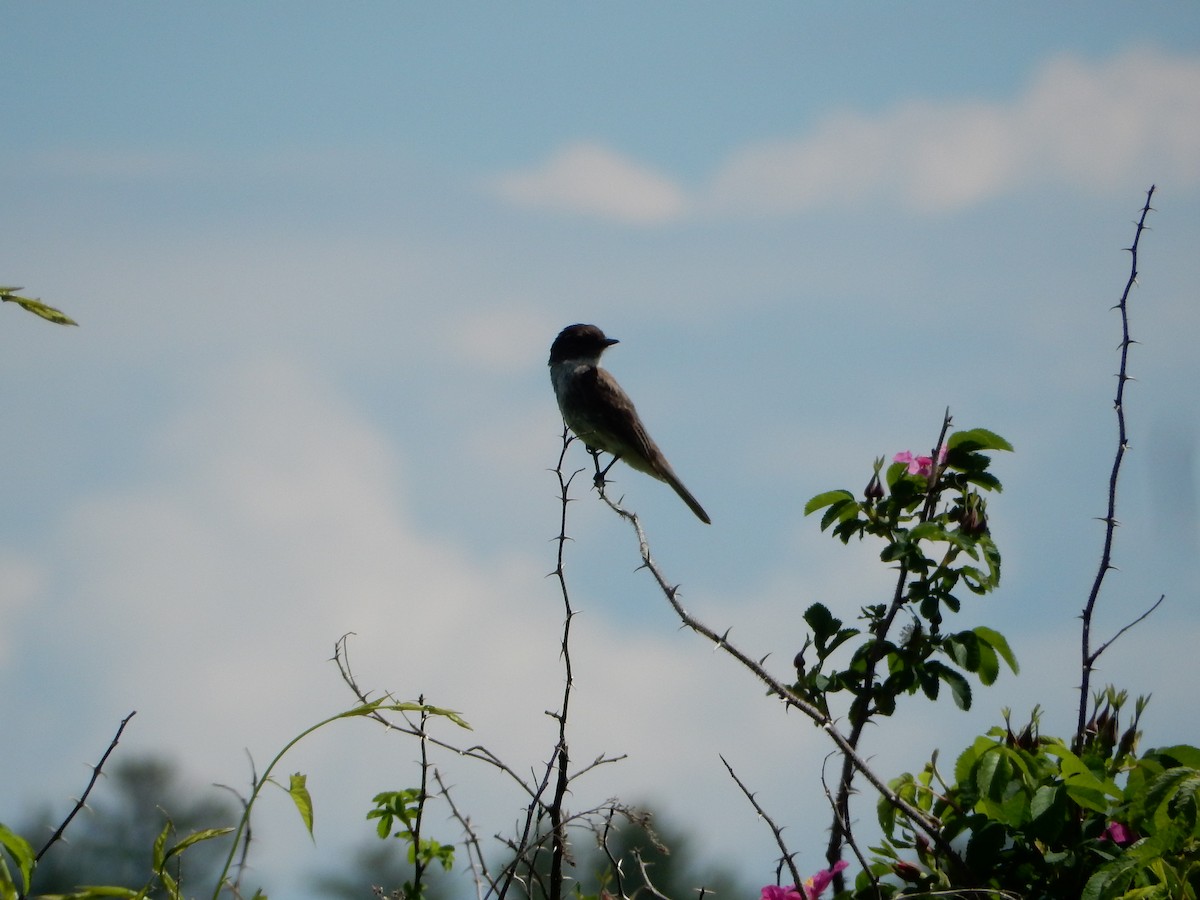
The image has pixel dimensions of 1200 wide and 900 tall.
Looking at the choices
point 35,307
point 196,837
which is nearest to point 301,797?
point 196,837

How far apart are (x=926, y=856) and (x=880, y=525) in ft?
Answer: 3.04

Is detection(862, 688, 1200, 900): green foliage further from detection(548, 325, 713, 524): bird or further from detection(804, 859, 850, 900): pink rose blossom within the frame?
detection(548, 325, 713, 524): bird

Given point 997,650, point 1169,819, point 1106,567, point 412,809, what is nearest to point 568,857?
point 412,809

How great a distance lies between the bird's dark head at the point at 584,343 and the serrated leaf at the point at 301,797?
28.9 feet

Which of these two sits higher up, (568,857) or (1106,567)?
(1106,567)

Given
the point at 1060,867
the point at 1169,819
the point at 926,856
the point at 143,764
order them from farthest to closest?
the point at 143,764 < the point at 926,856 < the point at 1060,867 < the point at 1169,819

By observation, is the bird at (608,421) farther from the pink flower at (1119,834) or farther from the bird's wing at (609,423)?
the pink flower at (1119,834)

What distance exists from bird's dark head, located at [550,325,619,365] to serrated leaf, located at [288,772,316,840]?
8.81 m

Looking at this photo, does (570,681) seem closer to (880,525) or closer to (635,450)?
(880,525)

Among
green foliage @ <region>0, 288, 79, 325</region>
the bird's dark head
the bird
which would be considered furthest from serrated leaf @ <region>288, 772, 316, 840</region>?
the bird's dark head

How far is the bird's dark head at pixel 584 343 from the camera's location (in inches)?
426

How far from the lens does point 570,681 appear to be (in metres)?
3.17

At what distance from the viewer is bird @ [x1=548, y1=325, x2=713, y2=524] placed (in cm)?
1023

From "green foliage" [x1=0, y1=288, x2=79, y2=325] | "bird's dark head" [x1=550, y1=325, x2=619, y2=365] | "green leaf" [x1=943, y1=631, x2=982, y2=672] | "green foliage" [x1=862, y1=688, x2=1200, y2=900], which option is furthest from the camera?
"bird's dark head" [x1=550, y1=325, x2=619, y2=365]
